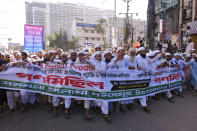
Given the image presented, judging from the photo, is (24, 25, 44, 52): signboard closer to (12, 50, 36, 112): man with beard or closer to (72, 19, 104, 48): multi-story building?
(12, 50, 36, 112): man with beard

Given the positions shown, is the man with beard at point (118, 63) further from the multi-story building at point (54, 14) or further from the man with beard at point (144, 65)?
the multi-story building at point (54, 14)

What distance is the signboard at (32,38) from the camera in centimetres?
910

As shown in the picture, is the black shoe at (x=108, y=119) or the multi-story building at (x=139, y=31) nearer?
the black shoe at (x=108, y=119)

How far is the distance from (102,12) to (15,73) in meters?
143

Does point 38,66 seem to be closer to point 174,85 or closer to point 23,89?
point 23,89

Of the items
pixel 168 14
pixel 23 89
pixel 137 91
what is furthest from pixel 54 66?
pixel 168 14

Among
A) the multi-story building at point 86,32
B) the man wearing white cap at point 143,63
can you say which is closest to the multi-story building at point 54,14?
the multi-story building at point 86,32

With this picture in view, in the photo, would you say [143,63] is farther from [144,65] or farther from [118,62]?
[118,62]

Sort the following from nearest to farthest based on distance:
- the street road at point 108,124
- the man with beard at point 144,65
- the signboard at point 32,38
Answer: the street road at point 108,124, the man with beard at point 144,65, the signboard at point 32,38

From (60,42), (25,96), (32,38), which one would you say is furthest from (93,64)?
(60,42)

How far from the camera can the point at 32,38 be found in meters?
9.30

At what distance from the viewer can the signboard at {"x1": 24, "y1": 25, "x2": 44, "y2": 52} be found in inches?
358

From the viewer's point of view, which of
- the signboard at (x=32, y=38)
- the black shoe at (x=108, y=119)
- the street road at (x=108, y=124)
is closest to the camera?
the street road at (x=108, y=124)

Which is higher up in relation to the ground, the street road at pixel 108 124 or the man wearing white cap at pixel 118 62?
the man wearing white cap at pixel 118 62
